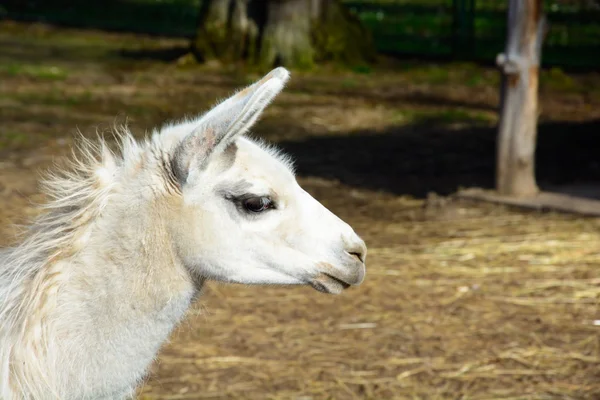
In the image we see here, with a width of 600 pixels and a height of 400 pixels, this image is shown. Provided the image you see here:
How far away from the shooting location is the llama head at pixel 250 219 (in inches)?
131

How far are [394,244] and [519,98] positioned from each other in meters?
1.84

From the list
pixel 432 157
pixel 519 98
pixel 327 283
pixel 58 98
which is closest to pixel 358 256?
pixel 327 283

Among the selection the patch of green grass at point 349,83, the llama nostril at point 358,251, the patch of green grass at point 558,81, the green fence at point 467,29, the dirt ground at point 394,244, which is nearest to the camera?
the llama nostril at point 358,251

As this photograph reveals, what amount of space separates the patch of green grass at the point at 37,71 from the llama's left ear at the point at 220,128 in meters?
11.5

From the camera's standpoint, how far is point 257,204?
11.2ft

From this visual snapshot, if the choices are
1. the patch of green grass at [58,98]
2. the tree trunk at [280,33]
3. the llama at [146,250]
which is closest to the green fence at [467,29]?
the tree trunk at [280,33]

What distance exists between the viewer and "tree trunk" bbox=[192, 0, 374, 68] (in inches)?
595

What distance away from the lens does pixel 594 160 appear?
33.0 feet

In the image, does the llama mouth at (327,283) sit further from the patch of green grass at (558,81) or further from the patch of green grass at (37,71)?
the patch of green grass at (37,71)

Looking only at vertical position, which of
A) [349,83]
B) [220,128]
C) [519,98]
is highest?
[220,128]

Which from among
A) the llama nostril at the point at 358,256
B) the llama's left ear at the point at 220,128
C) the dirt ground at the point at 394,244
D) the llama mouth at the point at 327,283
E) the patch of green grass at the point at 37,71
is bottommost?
the dirt ground at the point at 394,244

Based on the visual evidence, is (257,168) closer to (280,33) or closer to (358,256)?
(358,256)

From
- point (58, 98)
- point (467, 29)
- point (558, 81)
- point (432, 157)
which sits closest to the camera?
point (432, 157)

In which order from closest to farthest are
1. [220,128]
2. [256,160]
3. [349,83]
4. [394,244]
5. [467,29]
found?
[220,128] < [256,160] < [394,244] < [349,83] < [467,29]
